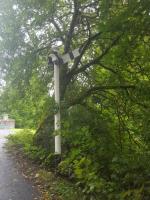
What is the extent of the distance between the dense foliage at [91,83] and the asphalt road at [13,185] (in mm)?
1029

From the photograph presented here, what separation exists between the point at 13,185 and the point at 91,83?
13.9 feet

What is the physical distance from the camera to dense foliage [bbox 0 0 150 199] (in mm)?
7492

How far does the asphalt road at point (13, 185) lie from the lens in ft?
26.4

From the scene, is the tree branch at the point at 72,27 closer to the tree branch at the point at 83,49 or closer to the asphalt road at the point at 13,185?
the tree branch at the point at 83,49

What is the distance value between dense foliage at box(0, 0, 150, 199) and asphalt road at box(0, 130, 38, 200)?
103 cm

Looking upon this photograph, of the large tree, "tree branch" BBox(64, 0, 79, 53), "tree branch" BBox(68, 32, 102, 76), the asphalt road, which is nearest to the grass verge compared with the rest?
the asphalt road

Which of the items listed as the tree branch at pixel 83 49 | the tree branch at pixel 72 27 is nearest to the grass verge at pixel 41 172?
the tree branch at pixel 83 49

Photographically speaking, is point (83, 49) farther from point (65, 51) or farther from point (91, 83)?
point (91, 83)

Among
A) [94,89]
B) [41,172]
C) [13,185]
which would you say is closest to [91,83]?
[94,89]

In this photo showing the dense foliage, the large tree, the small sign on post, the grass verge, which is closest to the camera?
the dense foliage

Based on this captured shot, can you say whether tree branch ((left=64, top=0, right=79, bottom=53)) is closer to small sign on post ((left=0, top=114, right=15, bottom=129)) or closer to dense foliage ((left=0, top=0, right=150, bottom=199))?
dense foliage ((left=0, top=0, right=150, bottom=199))

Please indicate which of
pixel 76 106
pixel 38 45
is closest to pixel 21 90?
pixel 38 45

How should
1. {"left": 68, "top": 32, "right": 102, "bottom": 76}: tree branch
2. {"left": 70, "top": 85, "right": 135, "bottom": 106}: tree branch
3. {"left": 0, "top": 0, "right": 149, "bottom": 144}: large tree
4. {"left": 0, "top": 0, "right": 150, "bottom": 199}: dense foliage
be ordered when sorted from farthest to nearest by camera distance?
1. {"left": 68, "top": 32, "right": 102, "bottom": 76}: tree branch
2. {"left": 70, "top": 85, "right": 135, "bottom": 106}: tree branch
3. {"left": 0, "top": 0, "right": 149, "bottom": 144}: large tree
4. {"left": 0, "top": 0, "right": 150, "bottom": 199}: dense foliage

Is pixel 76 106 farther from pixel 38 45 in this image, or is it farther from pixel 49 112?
pixel 38 45
